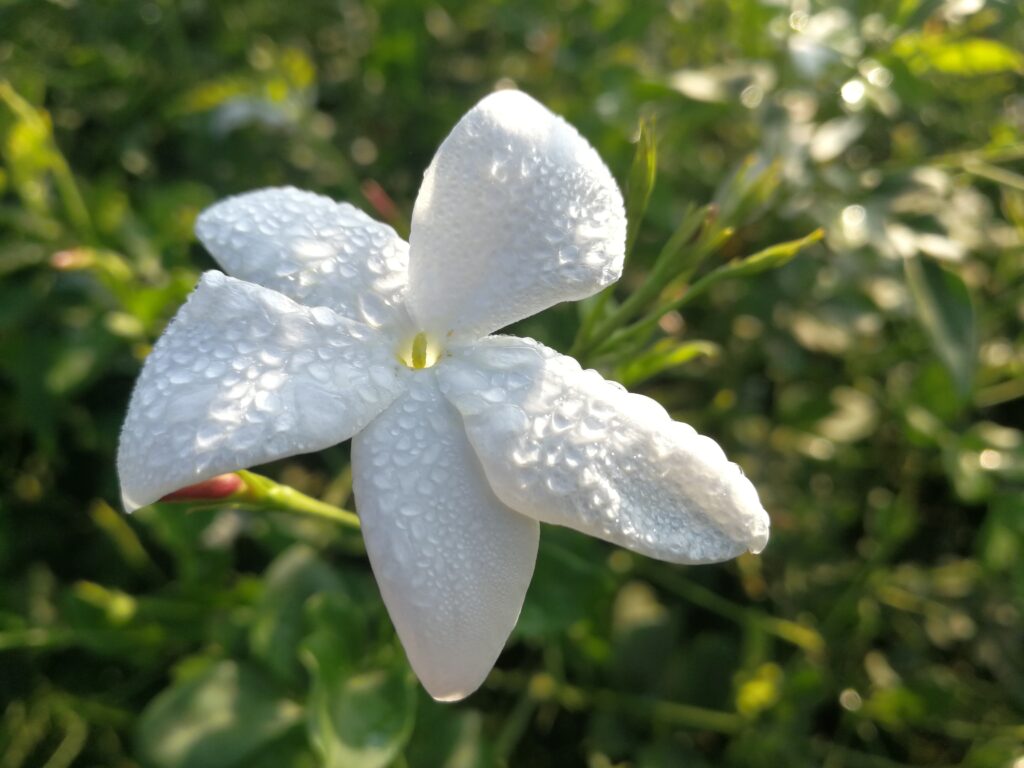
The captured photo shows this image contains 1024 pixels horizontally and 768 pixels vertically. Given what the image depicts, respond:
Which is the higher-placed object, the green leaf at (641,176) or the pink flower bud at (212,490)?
the green leaf at (641,176)

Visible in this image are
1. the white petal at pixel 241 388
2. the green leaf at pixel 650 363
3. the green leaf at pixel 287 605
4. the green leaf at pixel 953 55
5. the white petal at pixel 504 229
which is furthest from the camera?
the green leaf at pixel 953 55

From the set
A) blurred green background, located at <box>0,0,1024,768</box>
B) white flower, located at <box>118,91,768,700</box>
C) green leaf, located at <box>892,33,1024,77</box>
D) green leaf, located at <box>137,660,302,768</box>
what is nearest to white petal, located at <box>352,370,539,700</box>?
white flower, located at <box>118,91,768,700</box>

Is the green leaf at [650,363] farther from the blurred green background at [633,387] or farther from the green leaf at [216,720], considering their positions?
the green leaf at [216,720]

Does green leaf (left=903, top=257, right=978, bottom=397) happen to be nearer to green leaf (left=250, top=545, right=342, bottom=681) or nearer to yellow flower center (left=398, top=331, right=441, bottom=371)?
yellow flower center (left=398, top=331, right=441, bottom=371)

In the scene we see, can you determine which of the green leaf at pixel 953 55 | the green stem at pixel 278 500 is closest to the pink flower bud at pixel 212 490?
the green stem at pixel 278 500

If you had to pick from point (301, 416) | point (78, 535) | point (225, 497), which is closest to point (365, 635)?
point (225, 497)

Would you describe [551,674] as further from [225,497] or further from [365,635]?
[225,497]
